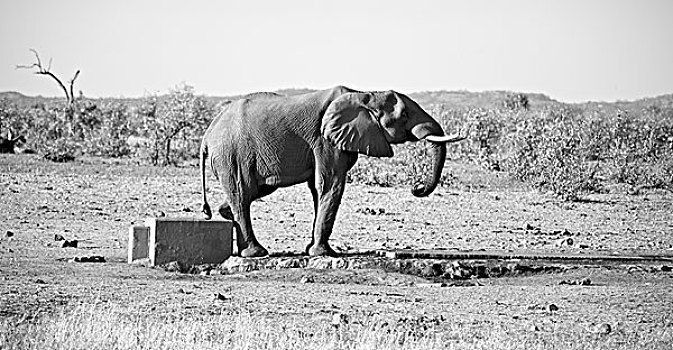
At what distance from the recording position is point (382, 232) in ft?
73.6

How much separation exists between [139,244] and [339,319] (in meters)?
5.75

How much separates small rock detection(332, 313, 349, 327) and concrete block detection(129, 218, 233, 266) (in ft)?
15.4

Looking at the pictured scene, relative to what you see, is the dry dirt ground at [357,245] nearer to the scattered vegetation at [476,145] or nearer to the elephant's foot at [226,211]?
the scattered vegetation at [476,145]

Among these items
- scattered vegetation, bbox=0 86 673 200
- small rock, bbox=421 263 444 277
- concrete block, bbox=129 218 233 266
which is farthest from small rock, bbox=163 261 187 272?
scattered vegetation, bbox=0 86 673 200

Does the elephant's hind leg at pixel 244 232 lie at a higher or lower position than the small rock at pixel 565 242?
higher

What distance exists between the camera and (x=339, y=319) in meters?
11.9

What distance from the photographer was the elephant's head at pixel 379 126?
16656 mm

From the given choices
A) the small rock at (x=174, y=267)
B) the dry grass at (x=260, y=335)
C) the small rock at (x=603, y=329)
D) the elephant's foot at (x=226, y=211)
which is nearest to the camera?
the dry grass at (x=260, y=335)

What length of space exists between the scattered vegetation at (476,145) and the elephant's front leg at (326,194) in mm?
13099

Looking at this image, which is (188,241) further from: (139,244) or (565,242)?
(565,242)

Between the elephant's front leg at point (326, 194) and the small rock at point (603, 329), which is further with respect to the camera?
the elephant's front leg at point (326, 194)

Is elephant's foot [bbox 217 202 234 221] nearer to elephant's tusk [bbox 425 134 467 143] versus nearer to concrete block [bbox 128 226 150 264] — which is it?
concrete block [bbox 128 226 150 264]

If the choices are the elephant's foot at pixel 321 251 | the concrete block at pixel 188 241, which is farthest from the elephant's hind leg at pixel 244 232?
the elephant's foot at pixel 321 251

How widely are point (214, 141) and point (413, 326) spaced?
627cm
